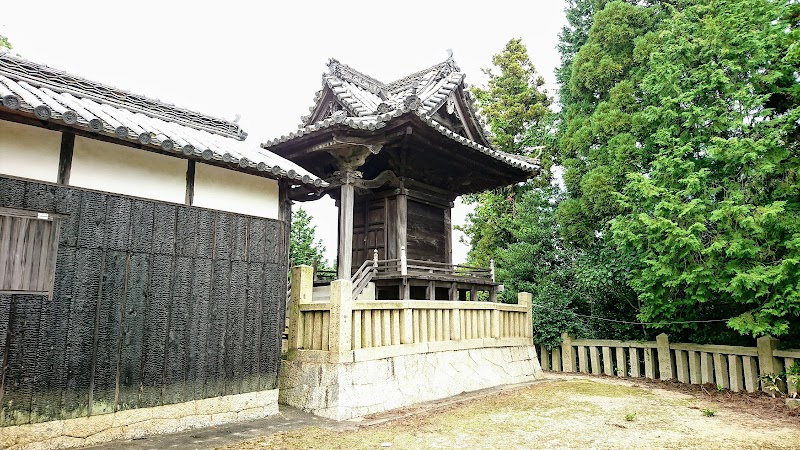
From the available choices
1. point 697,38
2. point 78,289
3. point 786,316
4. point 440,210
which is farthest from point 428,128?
point 786,316

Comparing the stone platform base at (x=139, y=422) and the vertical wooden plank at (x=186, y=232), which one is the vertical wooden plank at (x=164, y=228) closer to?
the vertical wooden plank at (x=186, y=232)

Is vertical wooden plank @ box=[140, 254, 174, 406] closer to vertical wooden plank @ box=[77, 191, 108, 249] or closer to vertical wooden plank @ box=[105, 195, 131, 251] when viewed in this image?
vertical wooden plank @ box=[105, 195, 131, 251]

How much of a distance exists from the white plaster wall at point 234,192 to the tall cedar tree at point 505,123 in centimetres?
1334

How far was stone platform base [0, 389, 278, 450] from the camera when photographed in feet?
17.7

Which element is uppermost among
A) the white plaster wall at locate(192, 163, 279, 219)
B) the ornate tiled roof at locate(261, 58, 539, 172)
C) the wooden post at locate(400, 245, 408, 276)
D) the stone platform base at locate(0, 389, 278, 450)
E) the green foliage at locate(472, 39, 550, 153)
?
the green foliage at locate(472, 39, 550, 153)

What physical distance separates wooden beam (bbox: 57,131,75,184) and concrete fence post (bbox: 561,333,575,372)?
13418 millimetres

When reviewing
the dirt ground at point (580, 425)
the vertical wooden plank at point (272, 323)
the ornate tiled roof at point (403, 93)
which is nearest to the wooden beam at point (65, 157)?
the vertical wooden plank at point (272, 323)

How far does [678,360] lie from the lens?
485 inches

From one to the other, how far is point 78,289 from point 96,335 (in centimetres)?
63

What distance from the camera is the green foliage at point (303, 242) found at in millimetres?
21059

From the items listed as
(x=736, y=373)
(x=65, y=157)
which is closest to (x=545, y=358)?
(x=736, y=373)

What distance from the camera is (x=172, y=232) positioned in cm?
687

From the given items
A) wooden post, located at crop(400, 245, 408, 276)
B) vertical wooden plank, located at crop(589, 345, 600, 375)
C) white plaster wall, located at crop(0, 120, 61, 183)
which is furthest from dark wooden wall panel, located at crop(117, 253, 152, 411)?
vertical wooden plank, located at crop(589, 345, 600, 375)

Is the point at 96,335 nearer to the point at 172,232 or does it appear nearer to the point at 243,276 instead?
the point at 172,232
